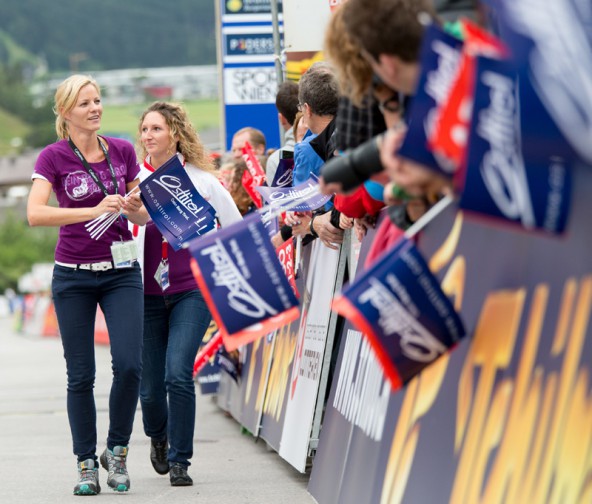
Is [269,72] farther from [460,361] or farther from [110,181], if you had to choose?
[460,361]

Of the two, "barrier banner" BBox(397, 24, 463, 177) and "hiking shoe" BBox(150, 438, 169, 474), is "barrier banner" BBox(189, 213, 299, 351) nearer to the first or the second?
"barrier banner" BBox(397, 24, 463, 177)

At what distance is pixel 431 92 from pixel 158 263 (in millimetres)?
4827

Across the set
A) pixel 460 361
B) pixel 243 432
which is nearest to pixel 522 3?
pixel 460 361

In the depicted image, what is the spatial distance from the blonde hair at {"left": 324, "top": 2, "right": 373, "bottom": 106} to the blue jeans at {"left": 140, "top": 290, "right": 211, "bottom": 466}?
144 inches

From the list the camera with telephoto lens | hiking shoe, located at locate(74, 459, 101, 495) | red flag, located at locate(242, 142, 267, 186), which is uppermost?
the camera with telephoto lens

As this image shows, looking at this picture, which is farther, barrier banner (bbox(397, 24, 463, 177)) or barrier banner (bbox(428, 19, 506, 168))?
barrier banner (bbox(397, 24, 463, 177))

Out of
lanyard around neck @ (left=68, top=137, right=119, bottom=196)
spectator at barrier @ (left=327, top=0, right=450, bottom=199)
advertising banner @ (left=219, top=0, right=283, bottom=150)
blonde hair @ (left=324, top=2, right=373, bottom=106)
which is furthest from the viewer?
advertising banner @ (left=219, top=0, right=283, bottom=150)

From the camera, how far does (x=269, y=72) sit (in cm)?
1574

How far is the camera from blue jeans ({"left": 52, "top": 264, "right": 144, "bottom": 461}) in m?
6.93

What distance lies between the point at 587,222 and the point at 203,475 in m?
5.05

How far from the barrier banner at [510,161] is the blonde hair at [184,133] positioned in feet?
16.1

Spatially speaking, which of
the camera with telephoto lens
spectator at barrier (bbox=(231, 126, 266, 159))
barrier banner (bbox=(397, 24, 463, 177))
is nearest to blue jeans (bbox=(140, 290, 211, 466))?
the camera with telephoto lens

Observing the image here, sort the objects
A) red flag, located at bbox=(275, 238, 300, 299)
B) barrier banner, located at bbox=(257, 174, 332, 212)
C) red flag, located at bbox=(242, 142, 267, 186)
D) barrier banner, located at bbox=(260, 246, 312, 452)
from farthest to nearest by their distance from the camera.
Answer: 1. red flag, located at bbox=(242, 142, 267, 186)
2. red flag, located at bbox=(275, 238, 300, 299)
3. barrier banner, located at bbox=(260, 246, 312, 452)
4. barrier banner, located at bbox=(257, 174, 332, 212)

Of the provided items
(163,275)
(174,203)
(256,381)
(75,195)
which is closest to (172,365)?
(163,275)
